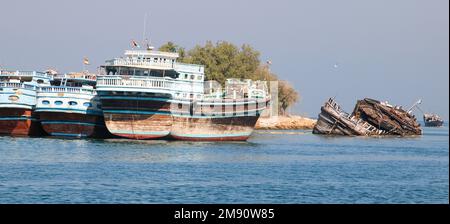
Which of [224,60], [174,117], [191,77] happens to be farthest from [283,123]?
[174,117]

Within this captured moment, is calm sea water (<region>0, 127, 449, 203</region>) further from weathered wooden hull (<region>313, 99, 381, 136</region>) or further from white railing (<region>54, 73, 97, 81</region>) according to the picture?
weathered wooden hull (<region>313, 99, 381, 136</region>)

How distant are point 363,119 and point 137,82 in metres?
39.9

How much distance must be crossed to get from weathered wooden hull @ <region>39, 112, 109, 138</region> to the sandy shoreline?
58.5 m

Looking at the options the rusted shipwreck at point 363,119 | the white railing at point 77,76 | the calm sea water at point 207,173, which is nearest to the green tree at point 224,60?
the rusted shipwreck at point 363,119

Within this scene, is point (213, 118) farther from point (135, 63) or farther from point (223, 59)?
point (223, 59)

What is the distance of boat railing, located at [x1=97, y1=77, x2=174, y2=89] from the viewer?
220 ft

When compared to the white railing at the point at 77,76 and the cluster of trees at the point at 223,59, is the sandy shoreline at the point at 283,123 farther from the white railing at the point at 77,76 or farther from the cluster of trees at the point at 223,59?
the white railing at the point at 77,76

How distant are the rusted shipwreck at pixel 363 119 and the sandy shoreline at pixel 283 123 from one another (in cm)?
2963

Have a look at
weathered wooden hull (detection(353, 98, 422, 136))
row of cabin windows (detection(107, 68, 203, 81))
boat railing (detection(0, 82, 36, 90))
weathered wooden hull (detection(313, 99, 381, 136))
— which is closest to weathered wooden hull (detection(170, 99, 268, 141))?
row of cabin windows (detection(107, 68, 203, 81))

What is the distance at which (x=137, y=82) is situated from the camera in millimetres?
67125

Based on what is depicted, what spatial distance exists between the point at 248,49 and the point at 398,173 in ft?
247

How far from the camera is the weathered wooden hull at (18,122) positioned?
74875 mm
